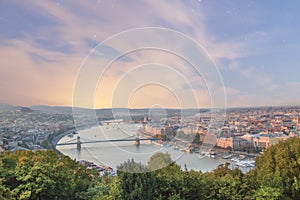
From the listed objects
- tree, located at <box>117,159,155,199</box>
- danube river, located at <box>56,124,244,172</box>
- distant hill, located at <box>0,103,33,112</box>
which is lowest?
tree, located at <box>117,159,155,199</box>

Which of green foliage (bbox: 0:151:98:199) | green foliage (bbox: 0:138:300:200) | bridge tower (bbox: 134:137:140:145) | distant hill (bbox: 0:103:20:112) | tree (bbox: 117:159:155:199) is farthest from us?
distant hill (bbox: 0:103:20:112)

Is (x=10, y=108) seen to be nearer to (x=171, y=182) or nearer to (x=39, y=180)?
(x=39, y=180)

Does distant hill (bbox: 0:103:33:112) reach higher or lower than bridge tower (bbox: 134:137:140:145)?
higher

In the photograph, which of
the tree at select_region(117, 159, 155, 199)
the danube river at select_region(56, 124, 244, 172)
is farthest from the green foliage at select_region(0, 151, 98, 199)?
the danube river at select_region(56, 124, 244, 172)

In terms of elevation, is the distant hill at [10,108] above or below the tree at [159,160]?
above

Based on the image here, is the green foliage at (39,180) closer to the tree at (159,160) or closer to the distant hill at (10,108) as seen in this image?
the distant hill at (10,108)

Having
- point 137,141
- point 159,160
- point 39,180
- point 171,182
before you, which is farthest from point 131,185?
point 39,180

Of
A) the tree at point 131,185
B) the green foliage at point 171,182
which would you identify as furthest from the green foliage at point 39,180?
the tree at point 131,185

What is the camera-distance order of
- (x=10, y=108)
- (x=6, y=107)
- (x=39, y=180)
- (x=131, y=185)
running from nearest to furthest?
(x=131, y=185) → (x=39, y=180) → (x=6, y=107) → (x=10, y=108)

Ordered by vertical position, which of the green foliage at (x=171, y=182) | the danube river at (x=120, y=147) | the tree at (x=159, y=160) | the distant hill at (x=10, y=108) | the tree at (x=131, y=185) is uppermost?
the distant hill at (x=10, y=108)

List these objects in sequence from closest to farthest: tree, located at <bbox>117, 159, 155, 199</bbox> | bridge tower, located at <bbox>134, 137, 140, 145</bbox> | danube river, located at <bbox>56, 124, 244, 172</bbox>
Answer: danube river, located at <bbox>56, 124, 244, 172</bbox> → bridge tower, located at <bbox>134, 137, 140, 145</bbox> → tree, located at <bbox>117, 159, 155, 199</bbox>

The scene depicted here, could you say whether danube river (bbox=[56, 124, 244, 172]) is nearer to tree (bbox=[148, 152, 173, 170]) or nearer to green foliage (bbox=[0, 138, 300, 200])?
tree (bbox=[148, 152, 173, 170])

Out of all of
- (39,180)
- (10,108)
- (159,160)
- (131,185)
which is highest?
(10,108)

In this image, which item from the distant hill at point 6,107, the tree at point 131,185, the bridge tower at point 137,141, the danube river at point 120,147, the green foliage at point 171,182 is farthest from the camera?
the distant hill at point 6,107
